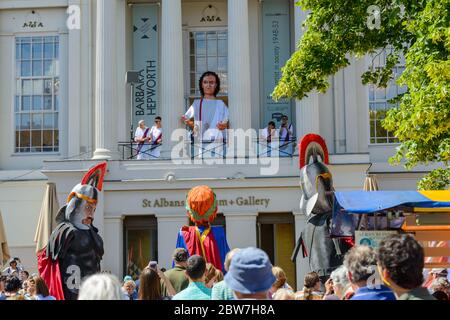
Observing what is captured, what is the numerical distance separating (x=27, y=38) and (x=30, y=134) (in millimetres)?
3441

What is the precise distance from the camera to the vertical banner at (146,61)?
99.6 ft

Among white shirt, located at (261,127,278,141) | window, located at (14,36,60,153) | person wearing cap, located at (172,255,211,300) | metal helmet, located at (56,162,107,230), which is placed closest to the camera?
person wearing cap, located at (172,255,211,300)

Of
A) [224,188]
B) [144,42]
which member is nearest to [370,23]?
[224,188]

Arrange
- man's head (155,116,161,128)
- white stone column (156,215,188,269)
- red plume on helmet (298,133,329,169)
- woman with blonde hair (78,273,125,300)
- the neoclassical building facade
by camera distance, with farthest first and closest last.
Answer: man's head (155,116,161,128)
the neoclassical building facade
white stone column (156,215,188,269)
red plume on helmet (298,133,329,169)
woman with blonde hair (78,273,125,300)

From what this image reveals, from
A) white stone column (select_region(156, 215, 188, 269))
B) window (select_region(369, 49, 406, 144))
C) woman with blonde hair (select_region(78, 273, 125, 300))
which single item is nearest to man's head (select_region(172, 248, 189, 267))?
woman with blonde hair (select_region(78, 273, 125, 300))

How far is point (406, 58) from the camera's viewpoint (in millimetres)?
15234

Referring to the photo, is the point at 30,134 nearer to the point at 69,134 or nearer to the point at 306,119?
the point at 69,134

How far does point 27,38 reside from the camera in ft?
102

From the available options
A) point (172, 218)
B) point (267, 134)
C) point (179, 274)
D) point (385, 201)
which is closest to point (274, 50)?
point (267, 134)

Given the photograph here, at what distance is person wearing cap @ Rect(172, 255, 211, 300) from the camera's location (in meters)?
7.10

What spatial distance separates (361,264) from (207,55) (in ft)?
84.8

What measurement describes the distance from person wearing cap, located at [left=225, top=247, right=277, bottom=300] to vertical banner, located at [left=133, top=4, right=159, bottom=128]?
81.5 feet

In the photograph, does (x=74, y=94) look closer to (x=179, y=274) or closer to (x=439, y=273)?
(x=439, y=273)

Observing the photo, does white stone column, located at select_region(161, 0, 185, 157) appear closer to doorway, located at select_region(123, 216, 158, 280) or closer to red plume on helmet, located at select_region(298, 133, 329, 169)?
doorway, located at select_region(123, 216, 158, 280)
